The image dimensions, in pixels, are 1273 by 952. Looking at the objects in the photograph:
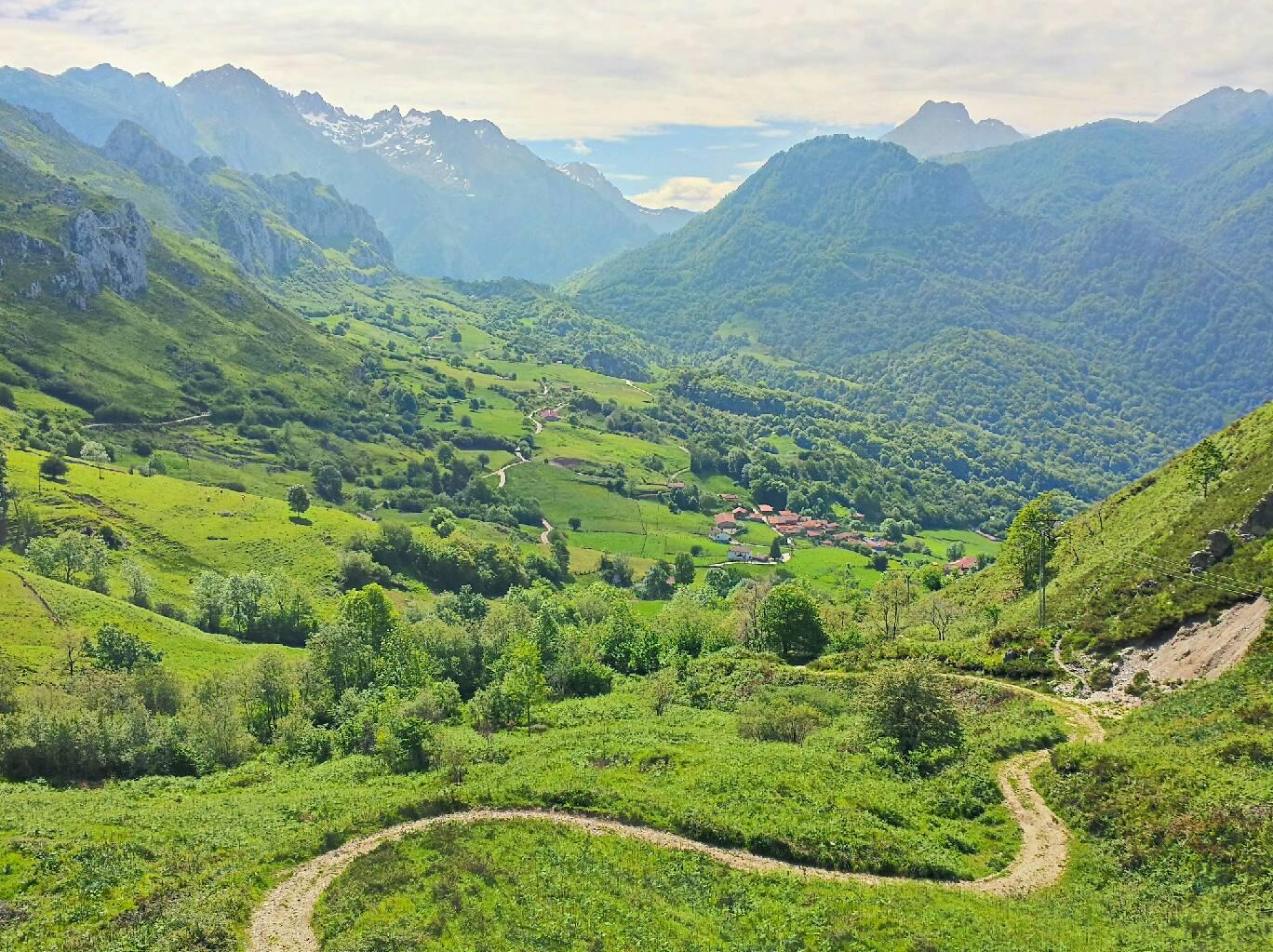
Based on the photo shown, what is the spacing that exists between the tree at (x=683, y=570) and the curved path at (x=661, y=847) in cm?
13726

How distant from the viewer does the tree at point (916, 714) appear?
52125 mm

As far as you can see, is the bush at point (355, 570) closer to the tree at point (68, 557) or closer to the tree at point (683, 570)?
the tree at point (68, 557)

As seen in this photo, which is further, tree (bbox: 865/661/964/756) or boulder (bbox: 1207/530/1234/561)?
boulder (bbox: 1207/530/1234/561)

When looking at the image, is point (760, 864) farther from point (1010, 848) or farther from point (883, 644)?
point (883, 644)

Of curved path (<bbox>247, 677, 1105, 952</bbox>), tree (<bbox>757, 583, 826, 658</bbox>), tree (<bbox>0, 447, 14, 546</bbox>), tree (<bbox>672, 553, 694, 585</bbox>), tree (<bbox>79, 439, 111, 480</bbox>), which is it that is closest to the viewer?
curved path (<bbox>247, 677, 1105, 952</bbox>)

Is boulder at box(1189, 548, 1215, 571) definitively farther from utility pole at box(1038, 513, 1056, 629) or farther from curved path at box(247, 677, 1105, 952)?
curved path at box(247, 677, 1105, 952)

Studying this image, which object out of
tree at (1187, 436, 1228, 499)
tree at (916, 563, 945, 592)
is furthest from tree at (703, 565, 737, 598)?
tree at (1187, 436, 1228, 499)

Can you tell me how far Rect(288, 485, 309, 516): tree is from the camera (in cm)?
17812

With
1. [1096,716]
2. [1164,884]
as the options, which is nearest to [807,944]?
[1164,884]

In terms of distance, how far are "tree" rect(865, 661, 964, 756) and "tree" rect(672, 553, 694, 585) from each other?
421 feet

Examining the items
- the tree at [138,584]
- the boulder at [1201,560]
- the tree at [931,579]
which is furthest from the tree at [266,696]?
the tree at [931,579]

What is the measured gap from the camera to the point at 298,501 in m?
179

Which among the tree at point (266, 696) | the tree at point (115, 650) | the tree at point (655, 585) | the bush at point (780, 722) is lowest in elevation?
the tree at point (655, 585)

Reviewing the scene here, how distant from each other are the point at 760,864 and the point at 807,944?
710 centimetres
